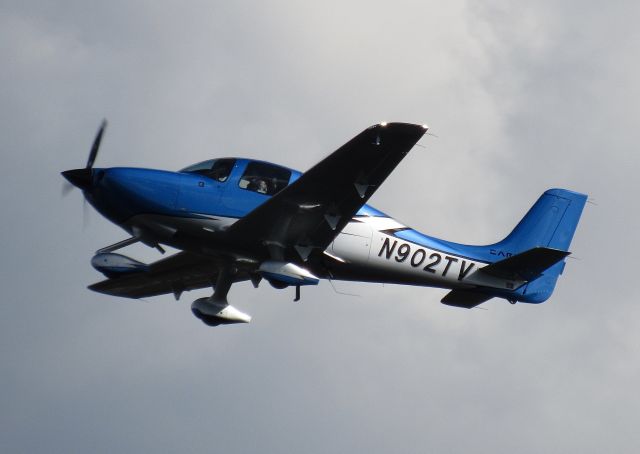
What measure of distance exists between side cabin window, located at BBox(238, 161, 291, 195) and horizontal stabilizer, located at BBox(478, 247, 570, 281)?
431 cm

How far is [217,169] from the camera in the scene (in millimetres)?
22016

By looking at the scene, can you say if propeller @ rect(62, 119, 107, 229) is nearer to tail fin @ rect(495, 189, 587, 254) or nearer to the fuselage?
the fuselage

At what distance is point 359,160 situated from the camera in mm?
20688

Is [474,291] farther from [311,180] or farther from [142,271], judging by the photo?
[142,271]

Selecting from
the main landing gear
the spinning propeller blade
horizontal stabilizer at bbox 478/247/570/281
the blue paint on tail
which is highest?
the blue paint on tail

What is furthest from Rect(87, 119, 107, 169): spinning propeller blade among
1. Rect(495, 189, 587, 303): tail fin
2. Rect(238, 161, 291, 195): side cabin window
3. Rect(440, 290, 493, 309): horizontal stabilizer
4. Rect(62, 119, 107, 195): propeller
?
Rect(495, 189, 587, 303): tail fin

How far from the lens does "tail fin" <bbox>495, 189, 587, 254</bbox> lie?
1003 inches

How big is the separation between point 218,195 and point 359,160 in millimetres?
2674

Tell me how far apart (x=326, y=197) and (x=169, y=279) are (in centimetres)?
540

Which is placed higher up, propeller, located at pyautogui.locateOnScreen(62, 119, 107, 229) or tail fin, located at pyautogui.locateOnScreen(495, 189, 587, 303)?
tail fin, located at pyautogui.locateOnScreen(495, 189, 587, 303)

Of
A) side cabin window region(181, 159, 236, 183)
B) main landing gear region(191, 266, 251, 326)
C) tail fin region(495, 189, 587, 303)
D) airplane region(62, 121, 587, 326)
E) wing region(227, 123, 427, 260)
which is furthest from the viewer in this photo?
tail fin region(495, 189, 587, 303)

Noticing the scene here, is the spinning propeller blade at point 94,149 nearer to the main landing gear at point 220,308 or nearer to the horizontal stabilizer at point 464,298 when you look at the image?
the main landing gear at point 220,308

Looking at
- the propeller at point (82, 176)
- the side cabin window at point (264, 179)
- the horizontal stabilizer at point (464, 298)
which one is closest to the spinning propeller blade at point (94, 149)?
the propeller at point (82, 176)

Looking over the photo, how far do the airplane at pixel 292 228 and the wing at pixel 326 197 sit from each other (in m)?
0.02
